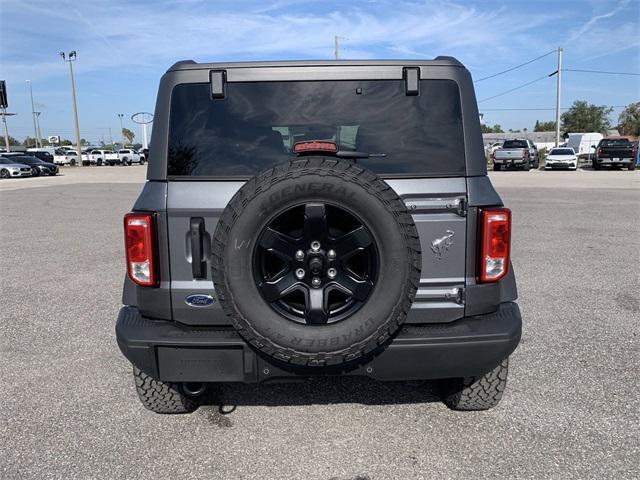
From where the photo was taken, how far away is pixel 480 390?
124 inches

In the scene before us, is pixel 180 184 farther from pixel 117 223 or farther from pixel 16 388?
pixel 117 223

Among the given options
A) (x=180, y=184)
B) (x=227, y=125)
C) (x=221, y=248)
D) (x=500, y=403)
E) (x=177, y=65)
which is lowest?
(x=500, y=403)

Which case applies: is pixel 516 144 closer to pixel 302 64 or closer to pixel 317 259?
pixel 302 64

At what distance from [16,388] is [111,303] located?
6.60 ft

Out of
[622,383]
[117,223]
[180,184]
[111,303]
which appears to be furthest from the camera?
[117,223]

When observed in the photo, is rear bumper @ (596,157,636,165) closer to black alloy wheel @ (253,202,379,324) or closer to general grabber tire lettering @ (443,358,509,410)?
general grabber tire lettering @ (443,358,509,410)

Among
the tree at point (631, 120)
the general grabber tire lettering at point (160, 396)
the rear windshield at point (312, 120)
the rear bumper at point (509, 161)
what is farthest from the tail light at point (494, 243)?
the tree at point (631, 120)

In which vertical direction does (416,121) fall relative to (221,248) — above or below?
above

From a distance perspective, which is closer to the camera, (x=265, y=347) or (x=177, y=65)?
(x=265, y=347)

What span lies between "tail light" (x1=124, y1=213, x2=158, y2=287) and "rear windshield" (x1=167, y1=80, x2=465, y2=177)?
0.94ft

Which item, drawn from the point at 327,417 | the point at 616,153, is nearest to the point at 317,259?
the point at 327,417

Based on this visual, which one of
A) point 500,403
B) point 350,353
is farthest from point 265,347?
point 500,403

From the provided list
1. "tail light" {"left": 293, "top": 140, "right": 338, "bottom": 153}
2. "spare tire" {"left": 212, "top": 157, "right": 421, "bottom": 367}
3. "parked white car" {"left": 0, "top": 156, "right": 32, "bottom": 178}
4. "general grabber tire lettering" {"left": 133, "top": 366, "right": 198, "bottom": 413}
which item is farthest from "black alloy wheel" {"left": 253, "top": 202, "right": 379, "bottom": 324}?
"parked white car" {"left": 0, "top": 156, "right": 32, "bottom": 178}

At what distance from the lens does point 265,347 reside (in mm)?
2438
